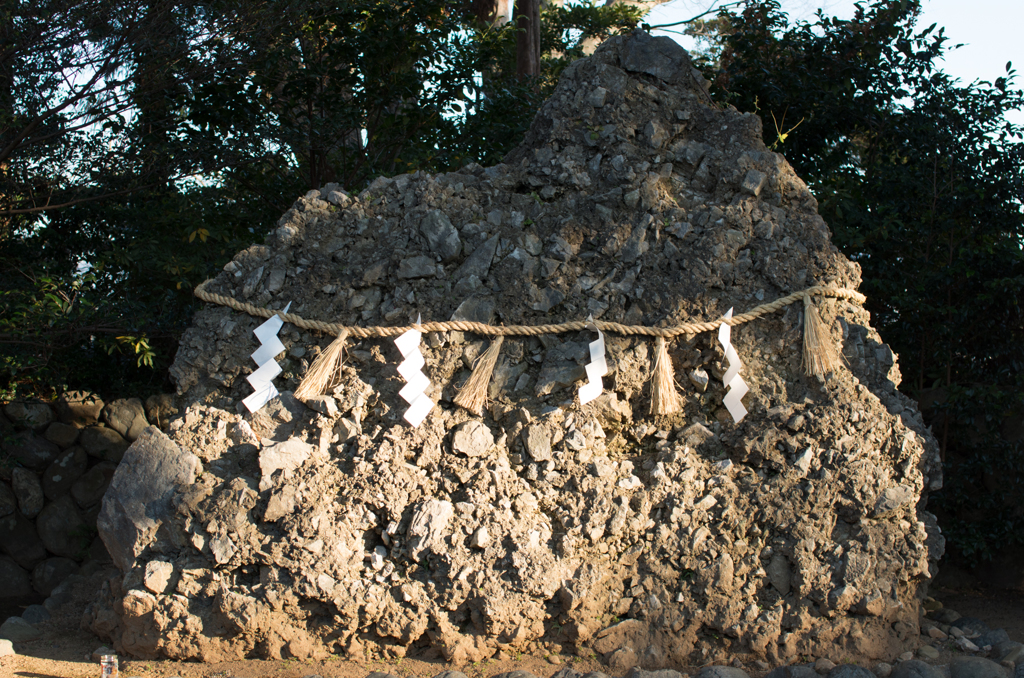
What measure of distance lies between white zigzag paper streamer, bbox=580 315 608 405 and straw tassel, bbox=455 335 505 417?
1.13 ft

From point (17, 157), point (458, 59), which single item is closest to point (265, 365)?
point (17, 157)

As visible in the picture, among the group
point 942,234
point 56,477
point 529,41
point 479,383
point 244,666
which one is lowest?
point 244,666

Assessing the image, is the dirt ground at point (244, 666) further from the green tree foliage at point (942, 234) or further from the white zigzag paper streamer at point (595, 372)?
the green tree foliage at point (942, 234)

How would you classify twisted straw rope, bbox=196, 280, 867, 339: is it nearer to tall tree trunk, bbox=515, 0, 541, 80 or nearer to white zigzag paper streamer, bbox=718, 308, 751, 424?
white zigzag paper streamer, bbox=718, 308, 751, 424

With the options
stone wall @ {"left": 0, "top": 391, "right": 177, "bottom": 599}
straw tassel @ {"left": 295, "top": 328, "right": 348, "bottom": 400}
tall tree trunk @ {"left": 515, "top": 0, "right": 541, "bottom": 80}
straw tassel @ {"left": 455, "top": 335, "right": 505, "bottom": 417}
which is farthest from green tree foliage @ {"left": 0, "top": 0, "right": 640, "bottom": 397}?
straw tassel @ {"left": 455, "top": 335, "right": 505, "bottom": 417}

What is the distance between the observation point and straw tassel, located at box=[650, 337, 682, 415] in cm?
270

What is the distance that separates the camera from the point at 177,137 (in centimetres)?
423

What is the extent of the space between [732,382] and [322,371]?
151cm

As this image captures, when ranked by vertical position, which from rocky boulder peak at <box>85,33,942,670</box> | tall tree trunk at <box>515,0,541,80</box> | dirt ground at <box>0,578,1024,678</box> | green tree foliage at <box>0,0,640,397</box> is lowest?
dirt ground at <box>0,578,1024,678</box>

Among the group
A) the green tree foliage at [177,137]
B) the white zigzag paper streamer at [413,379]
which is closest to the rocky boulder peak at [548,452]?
the white zigzag paper streamer at [413,379]

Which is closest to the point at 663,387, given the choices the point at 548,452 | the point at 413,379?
the point at 548,452

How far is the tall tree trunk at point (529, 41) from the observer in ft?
19.6

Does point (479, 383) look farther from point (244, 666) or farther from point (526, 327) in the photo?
point (244, 666)

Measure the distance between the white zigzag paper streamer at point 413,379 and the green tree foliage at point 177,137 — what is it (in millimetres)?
1623
